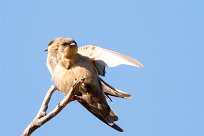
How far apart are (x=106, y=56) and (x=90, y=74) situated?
0.39 metres

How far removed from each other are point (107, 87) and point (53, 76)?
0.76m

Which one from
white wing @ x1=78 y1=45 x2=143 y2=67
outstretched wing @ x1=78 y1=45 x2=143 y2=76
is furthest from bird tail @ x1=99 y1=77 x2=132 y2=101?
white wing @ x1=78 y1=45 x2=143 y2=67

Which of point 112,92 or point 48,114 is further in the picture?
point 112,92

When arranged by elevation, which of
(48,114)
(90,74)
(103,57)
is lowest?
(48,114)

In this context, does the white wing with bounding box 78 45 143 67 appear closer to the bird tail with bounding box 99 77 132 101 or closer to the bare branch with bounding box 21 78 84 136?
the bird tail with bounding box 99 77 132 101

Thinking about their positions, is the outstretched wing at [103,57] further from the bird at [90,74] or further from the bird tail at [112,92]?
the bird tail at [112,92]

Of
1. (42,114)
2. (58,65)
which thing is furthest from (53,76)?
(42,114)

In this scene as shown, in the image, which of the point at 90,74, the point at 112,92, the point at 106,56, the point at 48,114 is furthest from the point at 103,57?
the point at 48,114

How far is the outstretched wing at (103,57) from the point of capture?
32.0 feet

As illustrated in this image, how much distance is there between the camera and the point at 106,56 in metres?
10.1

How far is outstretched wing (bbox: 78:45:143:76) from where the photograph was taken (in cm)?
976

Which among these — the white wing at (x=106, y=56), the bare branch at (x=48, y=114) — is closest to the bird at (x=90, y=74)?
the white wing at (x=106, y=56)

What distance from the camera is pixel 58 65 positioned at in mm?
10039

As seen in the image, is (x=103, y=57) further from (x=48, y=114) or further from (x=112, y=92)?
(x=48, y=114)
